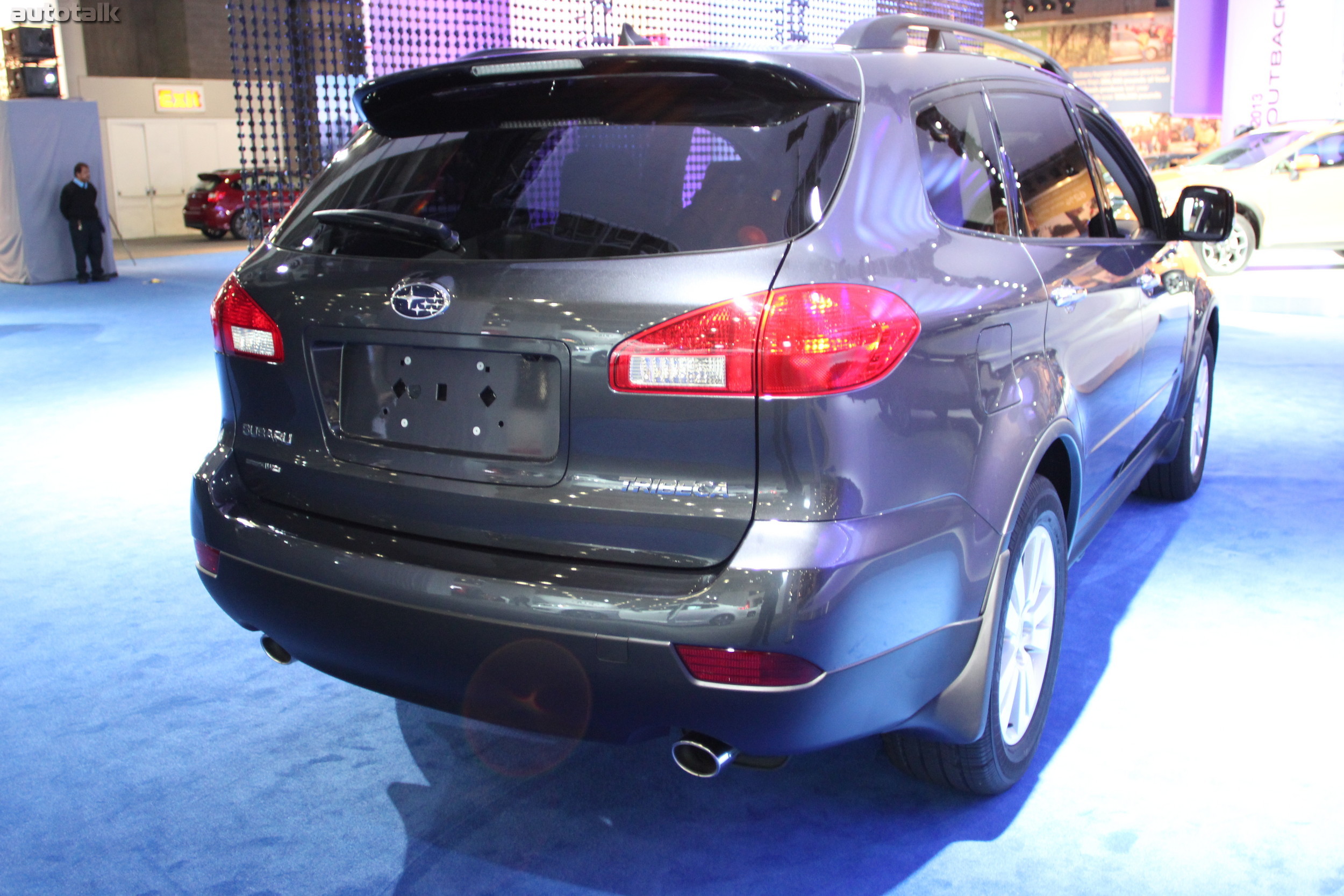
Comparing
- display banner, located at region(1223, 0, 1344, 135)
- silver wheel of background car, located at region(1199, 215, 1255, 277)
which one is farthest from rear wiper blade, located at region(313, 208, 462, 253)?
display banner, located at region(1223, 0, 1344, 135)

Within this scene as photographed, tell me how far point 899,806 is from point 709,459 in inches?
40.5

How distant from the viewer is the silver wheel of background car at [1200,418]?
159 inches

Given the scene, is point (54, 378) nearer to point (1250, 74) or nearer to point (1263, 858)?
point (1263, 858)

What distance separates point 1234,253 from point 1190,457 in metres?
9.06

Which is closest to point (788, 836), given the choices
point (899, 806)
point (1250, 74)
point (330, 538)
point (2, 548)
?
point (899, 806)

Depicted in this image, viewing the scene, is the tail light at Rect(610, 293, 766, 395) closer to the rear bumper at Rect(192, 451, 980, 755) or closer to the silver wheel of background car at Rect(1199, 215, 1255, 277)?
the rear bumper at Rect(192, 451, 980, 755)

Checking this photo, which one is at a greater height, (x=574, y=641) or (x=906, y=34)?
(x=906, y=34)

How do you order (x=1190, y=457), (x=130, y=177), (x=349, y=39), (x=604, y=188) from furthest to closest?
(x=130, y=177) → (x=349, y=39) → (x=1190, y=457) → (x=604, y=188)

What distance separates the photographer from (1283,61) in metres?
13.8

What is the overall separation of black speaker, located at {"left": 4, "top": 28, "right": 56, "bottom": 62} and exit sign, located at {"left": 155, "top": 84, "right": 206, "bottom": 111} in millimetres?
9502

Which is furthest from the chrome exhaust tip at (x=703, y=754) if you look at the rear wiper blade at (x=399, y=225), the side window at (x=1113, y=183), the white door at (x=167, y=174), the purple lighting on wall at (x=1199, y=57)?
the white door at (x=167, y=174)

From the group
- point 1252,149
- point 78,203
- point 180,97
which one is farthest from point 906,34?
point 180,97

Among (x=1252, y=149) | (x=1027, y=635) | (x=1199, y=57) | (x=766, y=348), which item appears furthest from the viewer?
(x=1199, y=57)

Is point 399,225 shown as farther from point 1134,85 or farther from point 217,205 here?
point 1134,85
